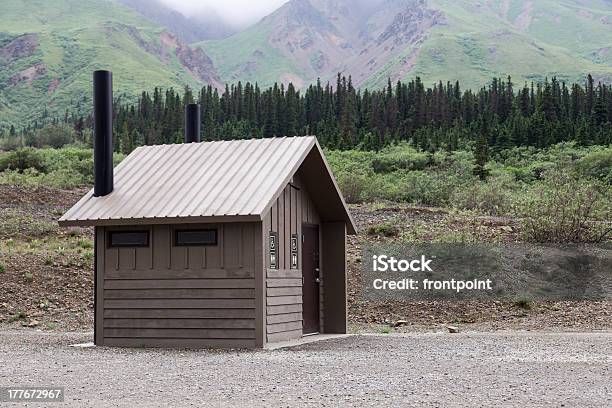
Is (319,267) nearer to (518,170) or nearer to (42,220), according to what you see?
(42,220)

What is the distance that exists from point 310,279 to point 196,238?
10.8ft

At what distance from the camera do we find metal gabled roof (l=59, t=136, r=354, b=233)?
13844 millimetres

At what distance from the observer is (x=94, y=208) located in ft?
48.7

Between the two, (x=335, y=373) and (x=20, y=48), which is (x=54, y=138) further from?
(x=20, y=48)

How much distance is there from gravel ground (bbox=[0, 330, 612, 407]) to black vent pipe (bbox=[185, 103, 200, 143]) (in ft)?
15.9

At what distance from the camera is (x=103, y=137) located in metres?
15.3

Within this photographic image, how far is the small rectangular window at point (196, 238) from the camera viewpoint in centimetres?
1415

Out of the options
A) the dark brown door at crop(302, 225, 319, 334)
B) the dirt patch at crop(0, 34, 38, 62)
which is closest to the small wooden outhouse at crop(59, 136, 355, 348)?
the dark brown door at crop(302, 225, 319, 334)

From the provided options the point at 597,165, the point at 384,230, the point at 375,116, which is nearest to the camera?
the point at 384,230

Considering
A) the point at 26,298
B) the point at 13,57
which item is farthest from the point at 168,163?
the point at 13,57

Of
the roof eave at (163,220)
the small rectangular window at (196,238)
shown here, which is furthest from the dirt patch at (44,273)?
the small rectangular window at (196,238)

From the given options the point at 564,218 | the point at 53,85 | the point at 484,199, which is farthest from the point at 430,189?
the point at 53,85

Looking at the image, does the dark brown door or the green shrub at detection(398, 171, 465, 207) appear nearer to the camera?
the dark brown door

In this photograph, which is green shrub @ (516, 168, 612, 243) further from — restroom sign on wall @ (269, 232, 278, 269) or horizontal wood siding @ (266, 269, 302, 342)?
restroom sign on wall @ (269, 232, 278, 269)
